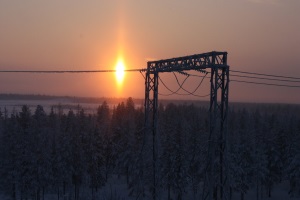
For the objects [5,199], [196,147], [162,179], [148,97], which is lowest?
[5,199]

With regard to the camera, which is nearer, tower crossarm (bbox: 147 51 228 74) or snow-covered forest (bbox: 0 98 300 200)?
tower crossarm (bbox: 147 51 228 74)

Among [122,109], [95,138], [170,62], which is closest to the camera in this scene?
[170,62]

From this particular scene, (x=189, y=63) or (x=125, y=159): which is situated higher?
(x=189, y=63)

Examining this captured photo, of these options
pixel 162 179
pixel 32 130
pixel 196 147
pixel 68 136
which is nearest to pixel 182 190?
pixel 162 179

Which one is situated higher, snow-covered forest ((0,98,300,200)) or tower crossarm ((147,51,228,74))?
tower crossarm ((147,51,228,74))

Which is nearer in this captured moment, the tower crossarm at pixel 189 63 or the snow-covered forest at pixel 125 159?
the tower crossarm at pixel 189 63

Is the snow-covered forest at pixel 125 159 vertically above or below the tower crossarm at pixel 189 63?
below

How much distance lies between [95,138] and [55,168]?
710 cm

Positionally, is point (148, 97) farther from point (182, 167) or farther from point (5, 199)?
point (5, 199)

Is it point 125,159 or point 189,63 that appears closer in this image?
point 189,63

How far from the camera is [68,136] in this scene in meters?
48.9

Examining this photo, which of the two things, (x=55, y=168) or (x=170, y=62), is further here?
(x=55, y=168)

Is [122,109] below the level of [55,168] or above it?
above

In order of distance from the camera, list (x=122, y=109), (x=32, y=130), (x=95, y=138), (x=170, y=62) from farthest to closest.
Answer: (x=122, y=109) < (x=95, y=138) < (x=32, y=130) < (x=170, y=62)
